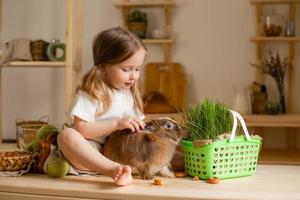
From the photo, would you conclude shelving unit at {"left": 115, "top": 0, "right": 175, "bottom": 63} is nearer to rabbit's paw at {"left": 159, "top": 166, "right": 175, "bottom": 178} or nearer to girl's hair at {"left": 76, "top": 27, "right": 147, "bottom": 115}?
girl's hair at {"left": 76, "top": 27, "right": 147, "bottom": 115}

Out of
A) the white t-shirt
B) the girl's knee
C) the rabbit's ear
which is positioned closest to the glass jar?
the white t-shirt

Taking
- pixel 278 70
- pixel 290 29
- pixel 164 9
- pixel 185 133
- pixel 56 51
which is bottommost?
pixel 185 133

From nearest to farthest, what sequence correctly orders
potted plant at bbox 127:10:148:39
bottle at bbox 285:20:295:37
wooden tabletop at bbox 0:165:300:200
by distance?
1. wooden tabletop at bbox 0:165:300:200
2. bottle at bbox 285:20:295:37
3. potted plant at bbox 127:10:148:39

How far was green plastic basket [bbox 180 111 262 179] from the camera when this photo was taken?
1228 millimetres

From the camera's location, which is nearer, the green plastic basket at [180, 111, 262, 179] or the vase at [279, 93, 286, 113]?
the green plastic basket at [180, 111, 262, 179]

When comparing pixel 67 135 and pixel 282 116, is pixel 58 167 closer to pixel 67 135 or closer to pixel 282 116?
pixel 67 135

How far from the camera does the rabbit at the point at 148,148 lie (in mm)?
1268

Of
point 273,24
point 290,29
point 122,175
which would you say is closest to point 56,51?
point 273,24

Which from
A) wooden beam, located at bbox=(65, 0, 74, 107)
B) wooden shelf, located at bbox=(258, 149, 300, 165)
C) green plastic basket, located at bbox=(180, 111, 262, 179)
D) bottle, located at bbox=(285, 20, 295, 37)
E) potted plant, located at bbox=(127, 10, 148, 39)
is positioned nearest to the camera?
green plastic basket, located at bbox=(180, 111, 262, 179)

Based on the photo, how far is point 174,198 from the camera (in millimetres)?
1088

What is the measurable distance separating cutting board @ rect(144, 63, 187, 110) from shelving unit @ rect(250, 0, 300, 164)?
438 mm

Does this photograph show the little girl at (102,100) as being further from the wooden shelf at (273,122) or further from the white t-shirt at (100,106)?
the wooden shelf at (273,122)

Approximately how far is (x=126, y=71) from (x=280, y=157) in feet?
4.67

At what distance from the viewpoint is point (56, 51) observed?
2711mm
